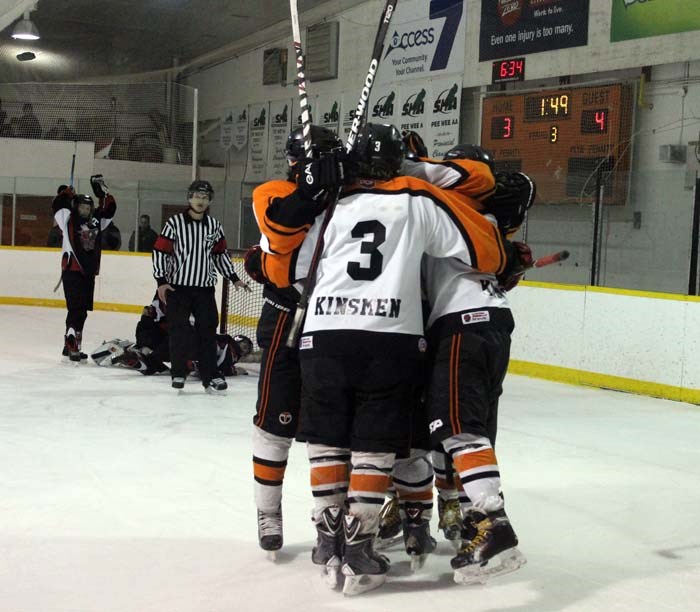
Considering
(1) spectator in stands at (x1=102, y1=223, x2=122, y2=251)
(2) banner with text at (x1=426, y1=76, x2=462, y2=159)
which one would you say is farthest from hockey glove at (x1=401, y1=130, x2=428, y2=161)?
(1) spectator in stands at (x1=102, y1=223, x2=122, y2=251)

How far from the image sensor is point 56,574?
8.55 feet

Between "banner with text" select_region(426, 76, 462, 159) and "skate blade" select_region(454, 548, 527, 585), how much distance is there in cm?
892

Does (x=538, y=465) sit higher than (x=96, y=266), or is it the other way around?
(x=96, y=266)

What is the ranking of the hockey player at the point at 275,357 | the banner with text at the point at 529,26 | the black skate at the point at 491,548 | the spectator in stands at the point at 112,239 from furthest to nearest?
the spectator in stands at the point at 112,239 → the banner with text at the point at 529,26 → the hockey player at the point at 275,357 → the black skate at the point at 491,548

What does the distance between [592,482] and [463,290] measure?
1.65 m

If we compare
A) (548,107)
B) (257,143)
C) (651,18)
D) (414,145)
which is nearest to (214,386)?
(414,145)

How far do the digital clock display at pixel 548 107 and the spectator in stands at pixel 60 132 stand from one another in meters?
7.54

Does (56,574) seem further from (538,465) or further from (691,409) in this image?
(691,409)

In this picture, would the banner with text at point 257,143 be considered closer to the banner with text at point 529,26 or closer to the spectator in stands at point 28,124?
the spectator in stands at point 28,124

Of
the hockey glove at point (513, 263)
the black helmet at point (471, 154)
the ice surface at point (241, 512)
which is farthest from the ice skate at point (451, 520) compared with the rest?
the black helmet at point (471, 154)

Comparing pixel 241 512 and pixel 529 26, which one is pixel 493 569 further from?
pixel 529 26

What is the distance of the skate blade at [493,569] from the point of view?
7.71 ft

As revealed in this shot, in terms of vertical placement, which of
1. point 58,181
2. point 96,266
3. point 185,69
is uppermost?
point 185,69

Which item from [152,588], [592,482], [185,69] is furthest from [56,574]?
[185,69]
